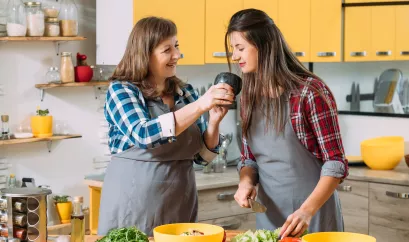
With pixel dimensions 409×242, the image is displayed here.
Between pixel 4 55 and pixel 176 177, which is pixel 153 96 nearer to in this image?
pixel 176 177

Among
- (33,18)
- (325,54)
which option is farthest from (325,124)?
(325,54)

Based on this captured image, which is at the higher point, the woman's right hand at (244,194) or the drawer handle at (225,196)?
the woman's right hand at (244,194)

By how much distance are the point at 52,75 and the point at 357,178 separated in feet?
6.12

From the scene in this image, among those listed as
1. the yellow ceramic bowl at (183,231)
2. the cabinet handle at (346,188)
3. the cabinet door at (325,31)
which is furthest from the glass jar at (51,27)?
the yellow ceramic bowl at (183,231)

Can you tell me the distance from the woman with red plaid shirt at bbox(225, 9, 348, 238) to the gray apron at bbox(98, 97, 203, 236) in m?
0.27

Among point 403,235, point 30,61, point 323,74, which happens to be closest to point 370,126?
point 323,74

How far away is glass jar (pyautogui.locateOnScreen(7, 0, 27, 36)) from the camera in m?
4.12

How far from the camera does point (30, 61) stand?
14.4 feet

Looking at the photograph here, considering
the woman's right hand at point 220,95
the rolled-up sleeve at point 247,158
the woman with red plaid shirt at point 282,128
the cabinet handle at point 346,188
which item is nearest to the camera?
the woman's right hand at point 220,95

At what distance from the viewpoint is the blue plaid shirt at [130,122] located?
107 inches

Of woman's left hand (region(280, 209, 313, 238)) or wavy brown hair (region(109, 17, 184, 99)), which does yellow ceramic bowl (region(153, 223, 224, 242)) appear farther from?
wavy brown hair (region(109, 17, 184, 99))

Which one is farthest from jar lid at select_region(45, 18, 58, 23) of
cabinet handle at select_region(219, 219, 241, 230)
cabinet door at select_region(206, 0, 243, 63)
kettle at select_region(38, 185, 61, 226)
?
cabinet handle at select_region(219, 219, 241, 230)

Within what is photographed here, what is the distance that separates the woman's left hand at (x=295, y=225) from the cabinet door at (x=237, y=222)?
1.96 meters

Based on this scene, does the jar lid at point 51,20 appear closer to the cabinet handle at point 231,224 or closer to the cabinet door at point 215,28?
the cabinet door at point 215,28
